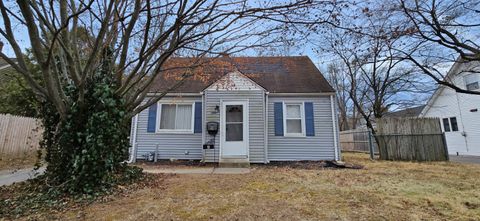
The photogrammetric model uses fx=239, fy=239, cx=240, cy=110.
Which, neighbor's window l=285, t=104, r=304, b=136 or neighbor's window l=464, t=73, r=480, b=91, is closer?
neighbor's window l=285, t=104, r=304, b=136

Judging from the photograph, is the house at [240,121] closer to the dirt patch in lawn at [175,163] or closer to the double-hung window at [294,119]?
the double-hung window at [294,119]

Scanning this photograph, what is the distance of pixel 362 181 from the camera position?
18.2ft

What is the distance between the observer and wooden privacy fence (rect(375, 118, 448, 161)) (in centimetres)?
973

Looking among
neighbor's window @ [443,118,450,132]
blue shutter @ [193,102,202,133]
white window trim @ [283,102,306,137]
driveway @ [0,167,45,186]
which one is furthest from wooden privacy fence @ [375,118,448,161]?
driveway @ [0,167,45,186]

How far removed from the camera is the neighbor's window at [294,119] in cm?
946

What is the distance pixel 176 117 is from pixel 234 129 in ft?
8.09

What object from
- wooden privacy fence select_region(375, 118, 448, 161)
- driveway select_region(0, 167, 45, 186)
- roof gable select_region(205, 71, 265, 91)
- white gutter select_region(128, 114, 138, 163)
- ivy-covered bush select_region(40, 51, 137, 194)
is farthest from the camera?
wooden privacy fence select_region(375, 118, 448, 161)

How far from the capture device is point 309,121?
9383 mm

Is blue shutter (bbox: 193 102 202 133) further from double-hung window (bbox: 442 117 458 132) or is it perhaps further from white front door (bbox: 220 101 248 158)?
double-hung window (bbox: 442 117 458 132)

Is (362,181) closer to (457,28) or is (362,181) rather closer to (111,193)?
(111,193)

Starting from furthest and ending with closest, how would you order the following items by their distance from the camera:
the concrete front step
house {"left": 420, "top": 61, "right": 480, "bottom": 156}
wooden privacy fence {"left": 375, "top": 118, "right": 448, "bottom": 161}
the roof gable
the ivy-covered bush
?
1. house {"left": 420, "top": 61, "right": 480, "bottom": 156}
2. wooden privacy fence {"left": 375, "top": 118, "right": 448, "bottom": 161}
3. the roof gable
4. the concrete front step
5. the ivy-covered bush

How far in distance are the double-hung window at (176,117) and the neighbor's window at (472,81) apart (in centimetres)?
1673

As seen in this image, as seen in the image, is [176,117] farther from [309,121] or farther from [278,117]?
[309,121]

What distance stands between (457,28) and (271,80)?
261 inches
